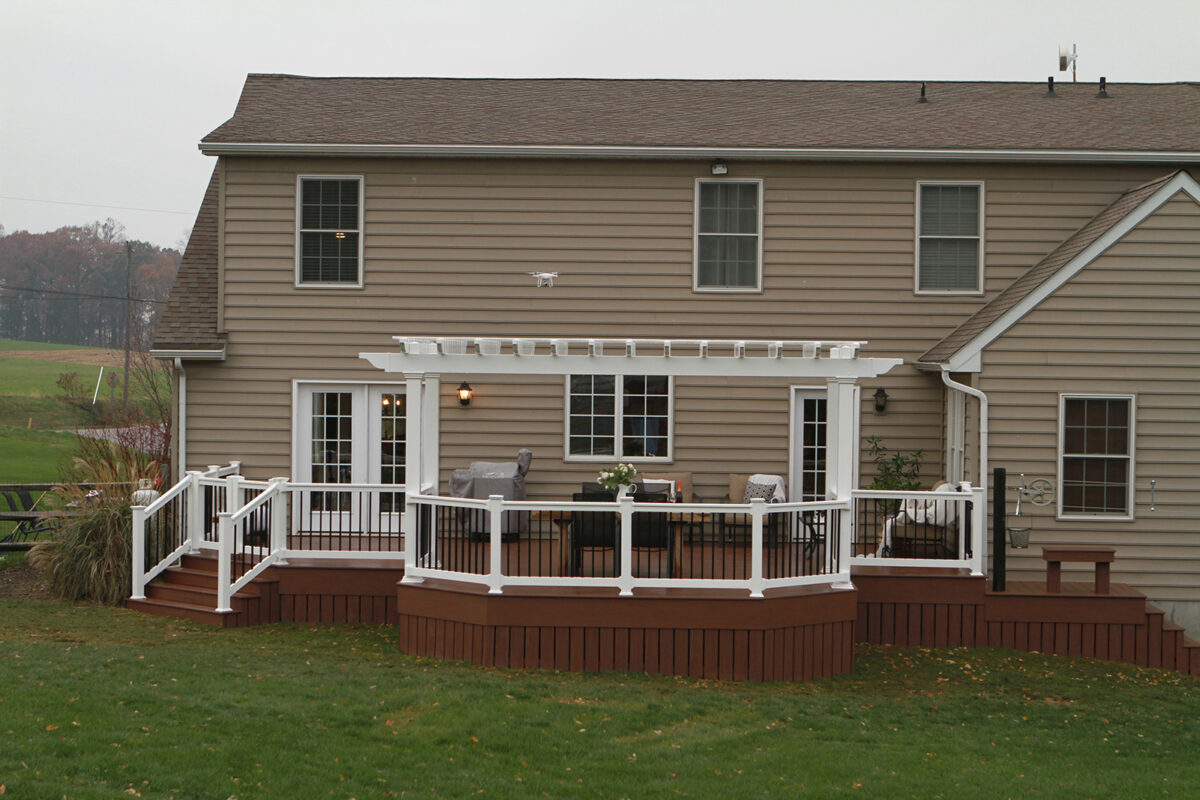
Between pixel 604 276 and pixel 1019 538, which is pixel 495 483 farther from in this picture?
pixel 1019 538

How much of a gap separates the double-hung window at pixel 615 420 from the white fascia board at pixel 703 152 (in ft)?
8.95

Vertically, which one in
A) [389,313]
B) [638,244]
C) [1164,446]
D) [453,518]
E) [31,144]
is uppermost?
[31,144]

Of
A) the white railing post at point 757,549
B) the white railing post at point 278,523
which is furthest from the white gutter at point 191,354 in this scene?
the white railing post at point 757,549

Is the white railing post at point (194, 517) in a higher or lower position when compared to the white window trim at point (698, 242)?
lower

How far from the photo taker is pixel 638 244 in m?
13.6

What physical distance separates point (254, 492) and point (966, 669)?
8.22m

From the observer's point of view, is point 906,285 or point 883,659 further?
point 906,285

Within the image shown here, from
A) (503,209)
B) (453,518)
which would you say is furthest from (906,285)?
(453,518)

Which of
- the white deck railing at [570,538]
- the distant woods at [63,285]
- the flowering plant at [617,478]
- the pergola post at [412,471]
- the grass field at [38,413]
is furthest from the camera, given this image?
the distant woods at [63,285]

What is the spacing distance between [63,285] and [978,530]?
67.2 meters

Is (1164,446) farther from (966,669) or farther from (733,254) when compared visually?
(733,254)

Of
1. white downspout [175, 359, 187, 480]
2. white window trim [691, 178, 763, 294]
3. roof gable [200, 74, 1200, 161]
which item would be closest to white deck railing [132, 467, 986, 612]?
white downspout [175, 359, 187, 480]

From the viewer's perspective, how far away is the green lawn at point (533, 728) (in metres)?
6.43

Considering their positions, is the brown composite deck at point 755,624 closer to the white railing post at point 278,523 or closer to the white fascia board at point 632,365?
A: the white railing post at point 278,523
